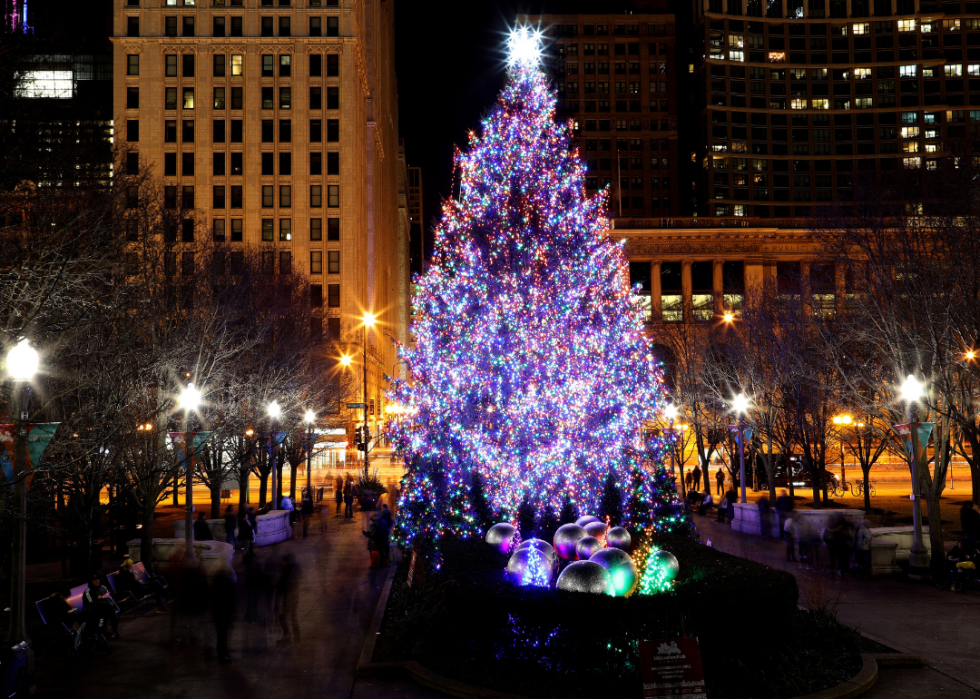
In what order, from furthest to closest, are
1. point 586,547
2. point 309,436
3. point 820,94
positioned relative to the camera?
point 820,94, point 309,436, point 586,547

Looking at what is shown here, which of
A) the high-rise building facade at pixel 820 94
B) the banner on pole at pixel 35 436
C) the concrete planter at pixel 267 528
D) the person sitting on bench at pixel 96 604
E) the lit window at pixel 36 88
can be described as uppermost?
the high-rise building facade at pixel 820 94

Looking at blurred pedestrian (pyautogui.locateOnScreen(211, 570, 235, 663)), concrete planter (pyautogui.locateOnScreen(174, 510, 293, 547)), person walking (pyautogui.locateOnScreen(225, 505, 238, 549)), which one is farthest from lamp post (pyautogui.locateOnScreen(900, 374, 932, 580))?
concrete planter (pyautogui.locateOnScreen(174, 510, 293, 547))

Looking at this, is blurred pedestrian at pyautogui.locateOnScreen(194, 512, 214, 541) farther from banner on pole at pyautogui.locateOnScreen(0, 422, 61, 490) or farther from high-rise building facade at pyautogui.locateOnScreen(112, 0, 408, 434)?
high-rise building facade at pyautogui.locateOnScreen(112, 0, 408, 434)

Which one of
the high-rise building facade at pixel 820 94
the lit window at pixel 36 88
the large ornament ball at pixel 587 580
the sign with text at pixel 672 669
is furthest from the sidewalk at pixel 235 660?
the high-rise building facade at pixel 820 94

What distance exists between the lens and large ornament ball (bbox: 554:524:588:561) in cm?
1462

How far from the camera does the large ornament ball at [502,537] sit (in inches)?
628

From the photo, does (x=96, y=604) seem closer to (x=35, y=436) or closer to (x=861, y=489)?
(x=35, y=436)

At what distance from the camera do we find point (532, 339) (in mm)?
19203

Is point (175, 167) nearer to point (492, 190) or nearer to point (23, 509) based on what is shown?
point (492, 190)

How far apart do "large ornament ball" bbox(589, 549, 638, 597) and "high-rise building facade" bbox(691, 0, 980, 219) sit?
10855cm

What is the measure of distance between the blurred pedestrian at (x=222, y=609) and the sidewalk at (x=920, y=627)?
378 inches

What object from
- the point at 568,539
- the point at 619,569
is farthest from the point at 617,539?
the point at 619,569

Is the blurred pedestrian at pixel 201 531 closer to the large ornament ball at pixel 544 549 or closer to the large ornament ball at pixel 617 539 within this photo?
the large ornament ball at pixel 544 549

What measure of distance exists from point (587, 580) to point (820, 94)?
408 ft
